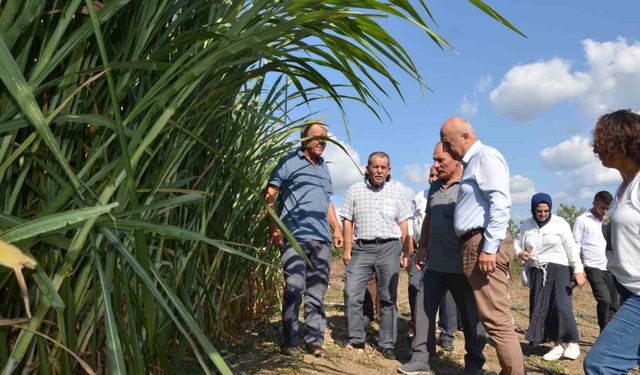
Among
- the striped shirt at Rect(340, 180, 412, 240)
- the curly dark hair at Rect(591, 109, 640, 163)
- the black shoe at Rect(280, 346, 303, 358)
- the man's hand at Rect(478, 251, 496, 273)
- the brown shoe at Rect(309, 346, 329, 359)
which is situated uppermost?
the curly dark hair at Rect(591, 109, 640, 163)

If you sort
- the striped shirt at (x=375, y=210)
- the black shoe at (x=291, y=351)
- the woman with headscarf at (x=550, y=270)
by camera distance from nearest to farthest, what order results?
the black shoe at (x=291, y=351) < the striped shirt at (x=375, y=210) < the woman with headscarf at (x=550, y=270)

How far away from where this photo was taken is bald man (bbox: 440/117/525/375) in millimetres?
3279

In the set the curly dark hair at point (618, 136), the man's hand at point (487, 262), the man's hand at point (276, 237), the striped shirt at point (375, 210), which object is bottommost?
the man's hand at point (487, 262)

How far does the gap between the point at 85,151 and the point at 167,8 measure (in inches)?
14.7

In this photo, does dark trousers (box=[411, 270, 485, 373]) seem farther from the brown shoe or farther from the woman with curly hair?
the woman with curly hair

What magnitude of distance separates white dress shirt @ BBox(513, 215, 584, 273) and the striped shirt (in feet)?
4.17

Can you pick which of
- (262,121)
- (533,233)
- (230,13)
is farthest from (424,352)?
(230,13)

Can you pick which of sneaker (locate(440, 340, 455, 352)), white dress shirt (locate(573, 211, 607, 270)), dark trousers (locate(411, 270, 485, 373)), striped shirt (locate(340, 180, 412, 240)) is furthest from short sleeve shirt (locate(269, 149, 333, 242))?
white dress shirt (locate(573, 211, 607, 270))

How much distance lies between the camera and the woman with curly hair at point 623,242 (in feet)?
7.86

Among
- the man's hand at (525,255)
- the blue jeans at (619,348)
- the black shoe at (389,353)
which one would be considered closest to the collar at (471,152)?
the blue jeans at (619,348)

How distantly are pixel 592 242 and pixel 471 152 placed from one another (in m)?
2.82

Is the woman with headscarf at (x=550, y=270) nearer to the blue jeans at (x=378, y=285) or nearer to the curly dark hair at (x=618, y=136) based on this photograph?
the blue jeans at (x=378, y=285)

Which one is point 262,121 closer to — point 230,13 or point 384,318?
point 230,13

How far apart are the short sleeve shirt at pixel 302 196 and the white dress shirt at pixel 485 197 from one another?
1.12 meters
